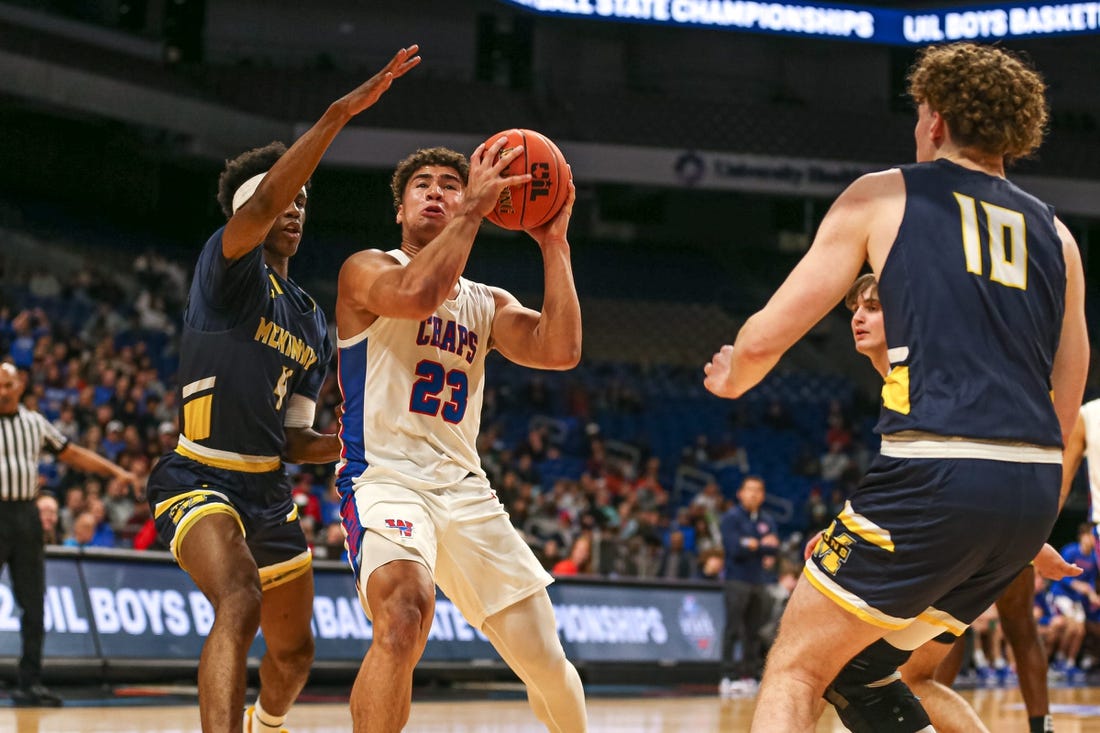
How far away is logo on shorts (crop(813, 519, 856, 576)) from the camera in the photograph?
3.42 meters

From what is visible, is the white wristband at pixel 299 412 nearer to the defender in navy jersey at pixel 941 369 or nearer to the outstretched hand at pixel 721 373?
the outstretched hand at pixel 721 373

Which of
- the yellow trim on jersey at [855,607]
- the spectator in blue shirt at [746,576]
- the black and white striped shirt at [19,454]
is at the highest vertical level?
the yellow trim on jersey at [855,607]

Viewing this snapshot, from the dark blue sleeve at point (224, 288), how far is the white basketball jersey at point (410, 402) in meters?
0.58

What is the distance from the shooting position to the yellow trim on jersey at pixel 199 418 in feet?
17.5

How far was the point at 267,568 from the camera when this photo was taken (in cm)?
541

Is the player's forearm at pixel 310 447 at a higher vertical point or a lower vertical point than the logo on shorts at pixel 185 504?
higher

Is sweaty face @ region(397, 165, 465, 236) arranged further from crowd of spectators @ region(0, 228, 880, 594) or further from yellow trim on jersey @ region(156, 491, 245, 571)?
crowd of spectators @ region(0, 228, 880, 594)

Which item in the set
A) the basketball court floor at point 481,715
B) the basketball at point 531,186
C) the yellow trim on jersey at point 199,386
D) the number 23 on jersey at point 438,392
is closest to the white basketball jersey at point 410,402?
the number 23 on jersey at point 438,392

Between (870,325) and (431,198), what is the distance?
179 cm

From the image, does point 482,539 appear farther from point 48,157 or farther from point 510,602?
point 48,157

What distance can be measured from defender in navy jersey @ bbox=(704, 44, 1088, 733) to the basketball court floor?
5.12 meters

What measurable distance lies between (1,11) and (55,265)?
14.3 ft

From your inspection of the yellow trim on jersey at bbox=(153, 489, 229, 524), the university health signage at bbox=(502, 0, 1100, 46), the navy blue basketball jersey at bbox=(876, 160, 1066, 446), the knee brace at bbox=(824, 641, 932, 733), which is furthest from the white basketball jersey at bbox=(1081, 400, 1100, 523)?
the university health signage at bbox=(502, 0, 1100, 46)

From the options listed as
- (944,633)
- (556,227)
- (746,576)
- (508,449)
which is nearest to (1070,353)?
(944,633)
